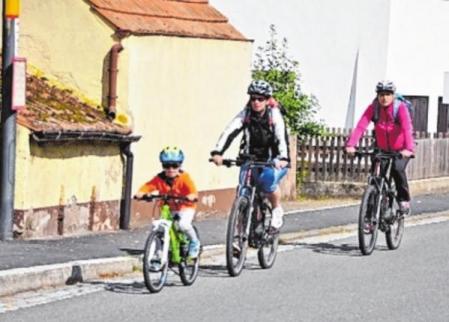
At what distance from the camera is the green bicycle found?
36.5 feet

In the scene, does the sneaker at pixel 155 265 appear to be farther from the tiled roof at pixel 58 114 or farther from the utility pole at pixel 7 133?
the tiled roof at pixel 58 114

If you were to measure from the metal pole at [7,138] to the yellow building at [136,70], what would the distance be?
71 cm

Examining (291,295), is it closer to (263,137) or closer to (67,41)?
(263,137)

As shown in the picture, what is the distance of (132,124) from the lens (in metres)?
16.2

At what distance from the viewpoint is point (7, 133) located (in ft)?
44.8

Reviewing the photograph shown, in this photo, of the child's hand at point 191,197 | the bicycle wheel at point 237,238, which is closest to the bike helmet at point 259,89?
the bicycle wheel at point 237,238

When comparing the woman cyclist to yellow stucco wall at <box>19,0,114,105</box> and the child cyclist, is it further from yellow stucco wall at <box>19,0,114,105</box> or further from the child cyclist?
yellow stucco wall at <box>19,0,114,105</box>

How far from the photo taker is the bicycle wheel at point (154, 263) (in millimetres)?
11008

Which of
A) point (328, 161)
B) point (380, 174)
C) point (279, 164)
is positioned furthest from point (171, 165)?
point (328, 161)

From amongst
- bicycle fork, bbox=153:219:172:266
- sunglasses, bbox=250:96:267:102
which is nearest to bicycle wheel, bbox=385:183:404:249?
sunglasses, bbox=250:96:267:102

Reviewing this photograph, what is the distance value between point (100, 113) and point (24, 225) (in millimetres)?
2317

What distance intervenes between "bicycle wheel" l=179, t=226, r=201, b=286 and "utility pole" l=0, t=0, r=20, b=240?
101 inches

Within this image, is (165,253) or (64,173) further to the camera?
(64,173)

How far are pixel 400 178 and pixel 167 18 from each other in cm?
423
